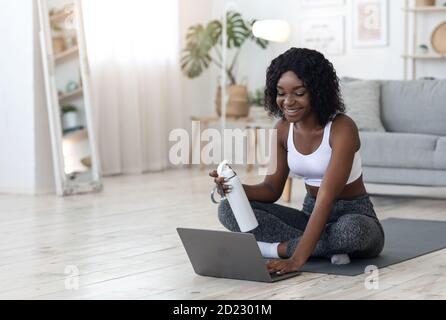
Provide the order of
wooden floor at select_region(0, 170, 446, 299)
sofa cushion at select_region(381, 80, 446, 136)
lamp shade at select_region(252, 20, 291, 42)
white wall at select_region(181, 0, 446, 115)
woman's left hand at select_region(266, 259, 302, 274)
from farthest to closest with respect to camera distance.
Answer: white wall at select_region(181, 0, 446, 115)
lamp shade at select_region(252, 20, 291, 42)
sofa cushion at select_region(381, 80, 446, 136)
woman's left hand at select_region(266, 259, 302, 274)
wooden floor at select_region(0, 170, 446, 299)

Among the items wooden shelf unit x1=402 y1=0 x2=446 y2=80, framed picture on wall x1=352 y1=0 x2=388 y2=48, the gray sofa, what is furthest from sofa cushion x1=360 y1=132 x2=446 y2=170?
framed picture on wall x1=352 y1=0 x2=388 y2=48

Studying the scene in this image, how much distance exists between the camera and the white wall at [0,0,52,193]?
621cm

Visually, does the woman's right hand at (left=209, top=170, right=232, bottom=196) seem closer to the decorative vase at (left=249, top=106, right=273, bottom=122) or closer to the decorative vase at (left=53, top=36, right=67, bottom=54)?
the decorative vase at (left=53, top=36, right=67, bottom=54)

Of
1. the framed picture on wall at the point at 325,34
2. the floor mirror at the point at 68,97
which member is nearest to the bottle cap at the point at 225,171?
the floor mirror at the point at 68,97

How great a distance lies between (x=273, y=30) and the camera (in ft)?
24.2

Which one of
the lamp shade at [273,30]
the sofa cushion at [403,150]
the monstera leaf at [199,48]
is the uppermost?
the lamp shade at [273,30]

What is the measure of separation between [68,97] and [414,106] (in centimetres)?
234

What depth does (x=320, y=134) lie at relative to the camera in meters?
3.42

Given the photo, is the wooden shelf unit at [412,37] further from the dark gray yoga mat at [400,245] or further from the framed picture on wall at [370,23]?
the dark gray yoga mat at [400,245]

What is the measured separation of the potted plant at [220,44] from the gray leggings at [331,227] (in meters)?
4.39

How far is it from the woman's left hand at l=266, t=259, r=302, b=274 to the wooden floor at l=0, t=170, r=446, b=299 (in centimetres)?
4

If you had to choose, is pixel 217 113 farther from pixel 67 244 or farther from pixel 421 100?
pixel 67 244

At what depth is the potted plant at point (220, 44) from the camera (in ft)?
26.2
